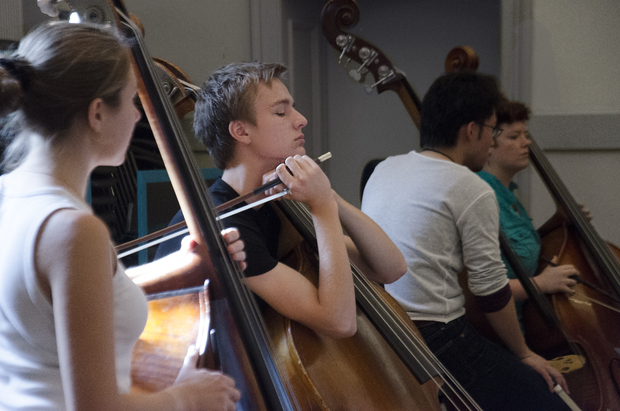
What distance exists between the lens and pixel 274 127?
771 mm

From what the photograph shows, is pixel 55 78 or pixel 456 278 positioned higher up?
pixel 55 78

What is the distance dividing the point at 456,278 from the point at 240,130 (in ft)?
1.92

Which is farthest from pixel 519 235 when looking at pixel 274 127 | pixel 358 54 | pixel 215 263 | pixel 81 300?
pixel 81 300

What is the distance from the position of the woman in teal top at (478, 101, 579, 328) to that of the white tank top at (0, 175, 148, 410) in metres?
1.03

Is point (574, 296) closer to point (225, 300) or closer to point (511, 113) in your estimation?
point (511, 113)

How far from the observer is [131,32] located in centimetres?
49

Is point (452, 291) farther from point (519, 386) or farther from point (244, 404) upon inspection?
point (244, 404)

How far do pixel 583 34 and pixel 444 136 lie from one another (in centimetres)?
109

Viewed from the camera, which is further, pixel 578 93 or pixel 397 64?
pixel 397 64

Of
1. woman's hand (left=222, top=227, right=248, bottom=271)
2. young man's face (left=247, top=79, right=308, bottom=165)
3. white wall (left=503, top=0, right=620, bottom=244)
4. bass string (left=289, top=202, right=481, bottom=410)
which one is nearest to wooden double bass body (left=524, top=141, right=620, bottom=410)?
bass string (left=289, top=202, right=481, bottom=410)

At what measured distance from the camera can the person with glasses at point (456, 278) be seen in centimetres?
100

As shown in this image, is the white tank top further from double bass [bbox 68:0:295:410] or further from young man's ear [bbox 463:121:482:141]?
young man's ear [bbox 463:121:482:141]

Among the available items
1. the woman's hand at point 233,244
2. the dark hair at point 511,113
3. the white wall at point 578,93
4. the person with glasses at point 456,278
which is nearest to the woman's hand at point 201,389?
the woman's hand at point 233,244

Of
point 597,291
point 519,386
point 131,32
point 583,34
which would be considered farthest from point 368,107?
point 131,32
